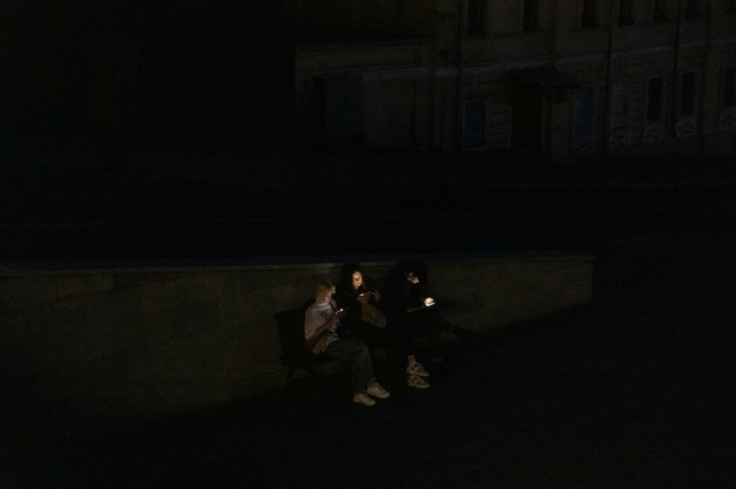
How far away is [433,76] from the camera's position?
107 feet

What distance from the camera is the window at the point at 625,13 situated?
129 ft

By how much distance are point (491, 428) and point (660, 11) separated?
105ft

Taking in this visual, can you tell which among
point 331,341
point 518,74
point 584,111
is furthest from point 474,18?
point 331,341

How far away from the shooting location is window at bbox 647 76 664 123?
4109 cm

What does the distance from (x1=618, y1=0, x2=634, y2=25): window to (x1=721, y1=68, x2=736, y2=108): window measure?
20.5 ft

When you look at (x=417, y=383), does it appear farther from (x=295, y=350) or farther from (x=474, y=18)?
(x=474, y=18)

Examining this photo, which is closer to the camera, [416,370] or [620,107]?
[416,370]

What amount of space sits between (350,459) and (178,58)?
22.7m

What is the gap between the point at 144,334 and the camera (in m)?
11.5

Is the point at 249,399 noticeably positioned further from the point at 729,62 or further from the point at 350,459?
the point at 729,62

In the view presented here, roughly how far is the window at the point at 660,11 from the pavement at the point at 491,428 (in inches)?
1096

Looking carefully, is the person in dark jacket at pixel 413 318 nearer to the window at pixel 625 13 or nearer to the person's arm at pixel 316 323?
the person's arm at pixel 316 323

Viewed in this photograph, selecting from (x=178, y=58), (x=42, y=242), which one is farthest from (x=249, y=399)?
(x=178, y=58)

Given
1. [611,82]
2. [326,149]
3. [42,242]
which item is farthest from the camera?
[611,82]
